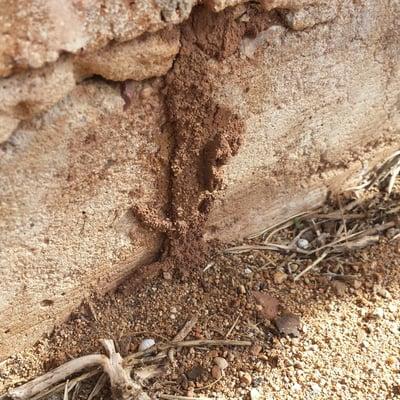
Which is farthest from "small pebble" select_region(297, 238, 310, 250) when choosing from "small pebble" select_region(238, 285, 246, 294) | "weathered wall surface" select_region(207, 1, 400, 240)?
"small pebble" select_region(238, 285, 246, 294)

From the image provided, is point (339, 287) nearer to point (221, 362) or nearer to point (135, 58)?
point (221, 362)

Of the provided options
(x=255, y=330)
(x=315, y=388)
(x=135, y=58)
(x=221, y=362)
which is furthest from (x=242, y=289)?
(x=135, y=58)

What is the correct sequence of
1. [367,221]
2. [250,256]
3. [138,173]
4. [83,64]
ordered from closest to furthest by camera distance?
[83,64]
[138,173]
[250,256]
[367,221]

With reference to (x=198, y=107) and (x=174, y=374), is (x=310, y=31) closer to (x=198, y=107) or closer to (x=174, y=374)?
(x=198, y=107)

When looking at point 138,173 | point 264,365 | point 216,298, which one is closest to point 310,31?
point 138,173

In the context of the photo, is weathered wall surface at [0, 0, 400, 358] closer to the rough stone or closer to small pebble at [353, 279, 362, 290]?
the rough stone
